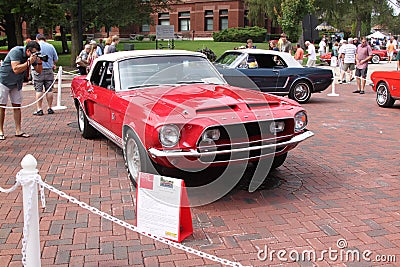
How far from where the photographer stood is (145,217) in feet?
13.9

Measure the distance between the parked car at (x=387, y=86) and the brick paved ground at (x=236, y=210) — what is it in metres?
4.01

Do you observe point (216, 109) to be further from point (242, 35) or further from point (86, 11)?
point (242, 35)

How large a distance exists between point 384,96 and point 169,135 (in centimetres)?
939

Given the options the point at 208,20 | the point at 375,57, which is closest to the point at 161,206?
the point at 375,57

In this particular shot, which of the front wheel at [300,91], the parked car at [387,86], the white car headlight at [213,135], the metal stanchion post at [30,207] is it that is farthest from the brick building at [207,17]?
the metal stanchion post at [30,207]

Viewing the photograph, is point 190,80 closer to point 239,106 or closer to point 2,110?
point 239,106

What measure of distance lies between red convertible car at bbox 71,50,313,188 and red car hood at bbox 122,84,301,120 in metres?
0.01

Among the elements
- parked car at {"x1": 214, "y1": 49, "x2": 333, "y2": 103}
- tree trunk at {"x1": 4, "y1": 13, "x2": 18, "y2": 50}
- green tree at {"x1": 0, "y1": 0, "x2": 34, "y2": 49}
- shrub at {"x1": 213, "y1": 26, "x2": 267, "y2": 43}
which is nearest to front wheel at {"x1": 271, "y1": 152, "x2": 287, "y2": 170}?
parked car at {"x1": 214, "y1": 49, "x2": 333, "y2": 103}

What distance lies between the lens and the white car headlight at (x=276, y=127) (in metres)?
5.09

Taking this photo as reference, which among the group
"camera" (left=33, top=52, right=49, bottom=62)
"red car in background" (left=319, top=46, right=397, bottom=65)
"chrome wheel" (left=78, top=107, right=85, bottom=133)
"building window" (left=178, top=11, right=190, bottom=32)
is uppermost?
"building window" (left=178, top=11, right=190, bottom=32)

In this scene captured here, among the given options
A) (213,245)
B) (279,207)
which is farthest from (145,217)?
(279,207)

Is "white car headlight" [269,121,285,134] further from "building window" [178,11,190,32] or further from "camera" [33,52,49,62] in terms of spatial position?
"building window" [178,11,190,32]

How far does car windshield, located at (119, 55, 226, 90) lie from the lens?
6129mm

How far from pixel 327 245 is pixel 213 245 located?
1.03m
